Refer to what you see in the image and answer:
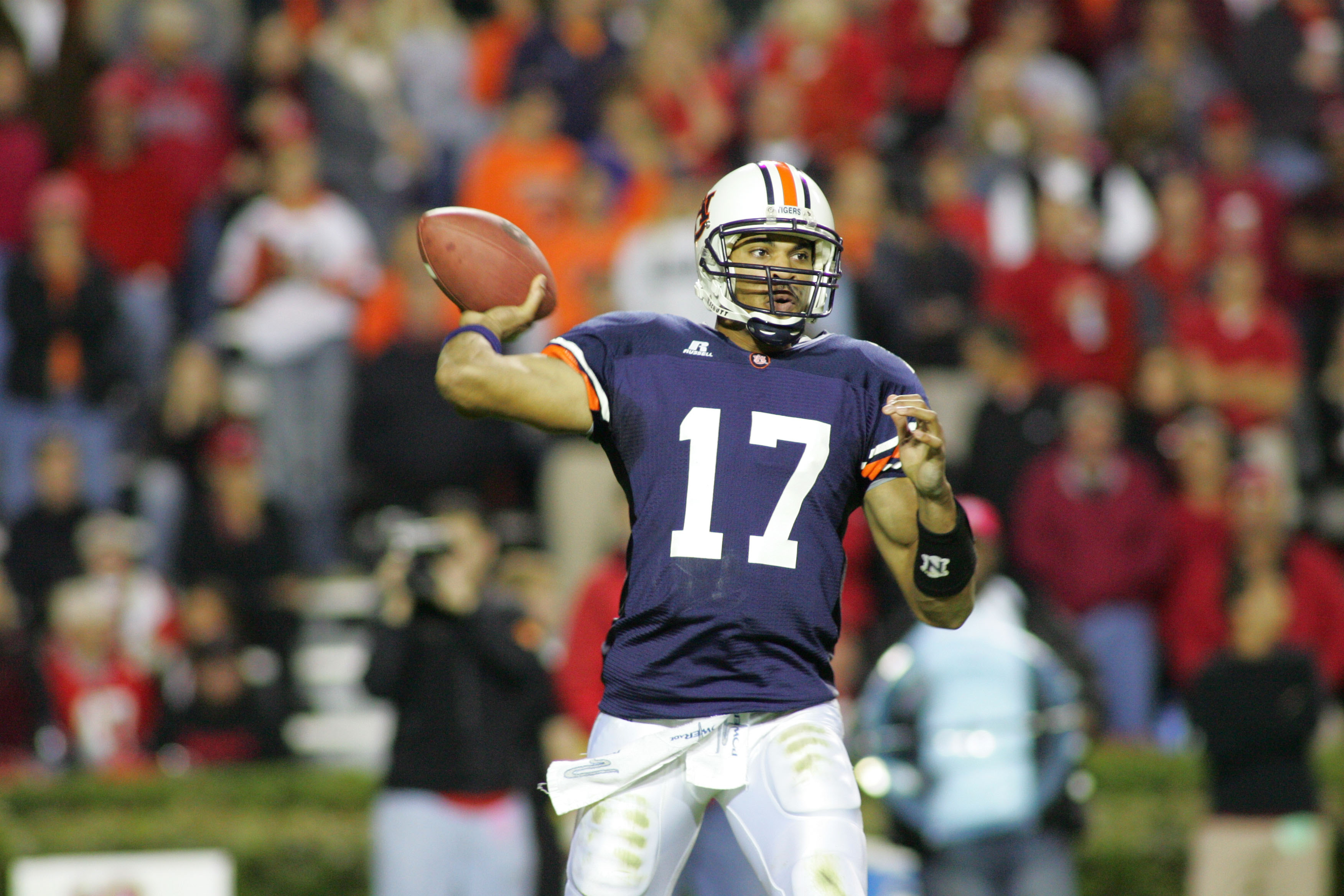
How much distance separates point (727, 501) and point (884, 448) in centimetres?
40

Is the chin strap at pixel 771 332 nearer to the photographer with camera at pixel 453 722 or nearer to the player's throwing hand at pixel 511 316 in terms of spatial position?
the player's throwing hand at pixel 511 316

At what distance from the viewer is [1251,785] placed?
788 centimetres

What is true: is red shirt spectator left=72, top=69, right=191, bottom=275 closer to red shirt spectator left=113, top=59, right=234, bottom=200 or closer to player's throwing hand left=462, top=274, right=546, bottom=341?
red shirt spectator left=113, top=59, right=234, bottom=200

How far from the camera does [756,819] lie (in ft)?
13.8

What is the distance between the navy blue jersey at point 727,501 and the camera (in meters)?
4.27

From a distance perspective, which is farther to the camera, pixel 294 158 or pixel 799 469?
pixel 294 158

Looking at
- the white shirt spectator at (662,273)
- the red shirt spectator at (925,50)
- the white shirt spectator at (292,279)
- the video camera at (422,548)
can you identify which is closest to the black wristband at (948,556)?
the video camera at (422,548)

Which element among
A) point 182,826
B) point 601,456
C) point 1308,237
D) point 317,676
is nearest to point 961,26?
point 1308,237

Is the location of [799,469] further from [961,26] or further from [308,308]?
[961,26]

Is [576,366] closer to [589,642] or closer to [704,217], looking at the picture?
[704,217]

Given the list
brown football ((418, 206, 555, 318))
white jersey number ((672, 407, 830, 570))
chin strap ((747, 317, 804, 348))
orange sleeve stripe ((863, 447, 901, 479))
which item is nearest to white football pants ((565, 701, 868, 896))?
white jersey number ((672, 407, 830, 570))

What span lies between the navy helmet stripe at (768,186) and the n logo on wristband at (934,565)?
0.92 meters

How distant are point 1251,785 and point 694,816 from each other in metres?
4.36

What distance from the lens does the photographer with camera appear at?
7.12m
